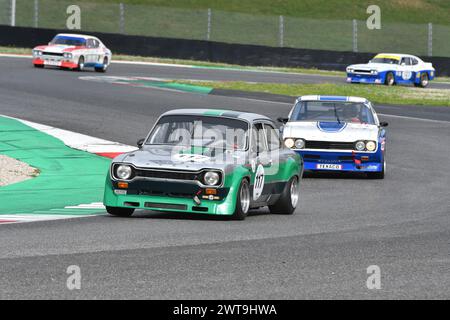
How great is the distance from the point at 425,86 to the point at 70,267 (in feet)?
125

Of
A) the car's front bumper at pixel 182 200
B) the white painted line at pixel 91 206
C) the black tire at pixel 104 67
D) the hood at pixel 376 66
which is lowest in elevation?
the white painted line at pixel 91 206

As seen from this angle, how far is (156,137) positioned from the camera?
13.5 meters

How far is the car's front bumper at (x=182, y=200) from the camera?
486 inches

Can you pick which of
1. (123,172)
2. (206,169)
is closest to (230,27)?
(123,172)

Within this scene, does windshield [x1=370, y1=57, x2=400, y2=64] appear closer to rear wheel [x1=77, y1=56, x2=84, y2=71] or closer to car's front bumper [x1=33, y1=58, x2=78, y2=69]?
rear wheel [x1=77, y1=56, x2=84, y2=71]

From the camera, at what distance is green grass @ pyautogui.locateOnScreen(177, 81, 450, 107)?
3600cm

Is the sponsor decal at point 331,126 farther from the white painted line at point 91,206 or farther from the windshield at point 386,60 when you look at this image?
the windshield at point 386,60

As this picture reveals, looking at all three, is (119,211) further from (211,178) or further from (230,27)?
(230,27)

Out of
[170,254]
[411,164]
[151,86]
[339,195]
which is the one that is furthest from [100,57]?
[170,254]

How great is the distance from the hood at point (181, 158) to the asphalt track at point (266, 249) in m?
0.63

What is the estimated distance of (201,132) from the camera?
1342 cm

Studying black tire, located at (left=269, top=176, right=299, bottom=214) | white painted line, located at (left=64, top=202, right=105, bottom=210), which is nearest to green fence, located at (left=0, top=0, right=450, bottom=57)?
white painted line, located at (left=64, top=202, right=105, bottom=210)

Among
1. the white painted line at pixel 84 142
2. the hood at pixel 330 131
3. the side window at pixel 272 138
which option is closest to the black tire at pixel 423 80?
the white painted line at pixel 84 142

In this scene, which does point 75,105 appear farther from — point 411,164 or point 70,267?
point 70,267
